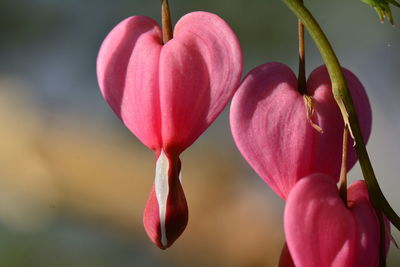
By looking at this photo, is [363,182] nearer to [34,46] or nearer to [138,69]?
[138,69]

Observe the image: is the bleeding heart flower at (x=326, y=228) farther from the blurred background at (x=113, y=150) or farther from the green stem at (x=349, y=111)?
the blurred background at (x=113, y=150)

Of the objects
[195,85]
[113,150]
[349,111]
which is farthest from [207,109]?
[113,150]

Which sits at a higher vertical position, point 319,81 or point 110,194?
point 319,81

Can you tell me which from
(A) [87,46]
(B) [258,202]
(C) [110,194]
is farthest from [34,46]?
(B) [258,202]

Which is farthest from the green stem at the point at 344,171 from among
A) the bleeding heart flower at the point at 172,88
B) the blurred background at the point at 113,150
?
the blurred background at the point at 113,150

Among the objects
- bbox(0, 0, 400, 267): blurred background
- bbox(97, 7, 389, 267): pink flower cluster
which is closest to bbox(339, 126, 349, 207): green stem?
bbox(97, 7, 389, 267): pink flower cluster

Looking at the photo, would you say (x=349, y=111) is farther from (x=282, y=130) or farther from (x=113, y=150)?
(x=113, y=150)

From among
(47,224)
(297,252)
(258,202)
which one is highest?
(297,252)
